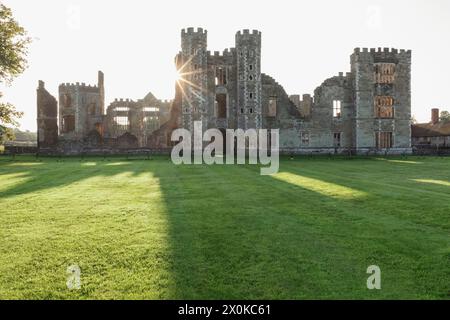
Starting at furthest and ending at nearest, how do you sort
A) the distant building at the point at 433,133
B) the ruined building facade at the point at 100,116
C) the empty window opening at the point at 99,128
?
the empty window opening at the point at 99,128 < the ruined building facade at the point at 100,116 < the distant building at the point at 433,133

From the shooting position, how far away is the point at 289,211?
366 inches

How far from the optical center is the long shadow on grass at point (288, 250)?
4.74 meters

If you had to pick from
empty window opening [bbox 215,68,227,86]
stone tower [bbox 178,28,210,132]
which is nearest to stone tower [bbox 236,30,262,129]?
empty window opening [bbox 215,68,227,86]

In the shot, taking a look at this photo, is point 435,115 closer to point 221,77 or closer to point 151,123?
point 221,77

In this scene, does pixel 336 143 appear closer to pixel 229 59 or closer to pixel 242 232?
pixel 229 59

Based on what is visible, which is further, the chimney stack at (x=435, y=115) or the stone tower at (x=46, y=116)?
the chimney stack at (x=435, y=115)

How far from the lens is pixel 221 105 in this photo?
4228 centimetres

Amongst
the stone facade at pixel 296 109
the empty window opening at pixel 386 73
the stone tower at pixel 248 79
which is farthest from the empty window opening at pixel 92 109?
the empty window opening at pixel 386 73

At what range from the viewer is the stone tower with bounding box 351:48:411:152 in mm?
42156

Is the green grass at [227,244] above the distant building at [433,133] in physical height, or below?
below

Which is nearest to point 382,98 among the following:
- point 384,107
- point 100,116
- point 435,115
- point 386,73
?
point 384,107

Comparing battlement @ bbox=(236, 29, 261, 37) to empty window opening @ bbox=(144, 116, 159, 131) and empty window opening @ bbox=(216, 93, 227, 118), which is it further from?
empty window opening @ bbox=(144, 116, 159, 131)

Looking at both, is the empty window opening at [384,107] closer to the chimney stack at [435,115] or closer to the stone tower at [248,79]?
the stone tower at [248,79]
